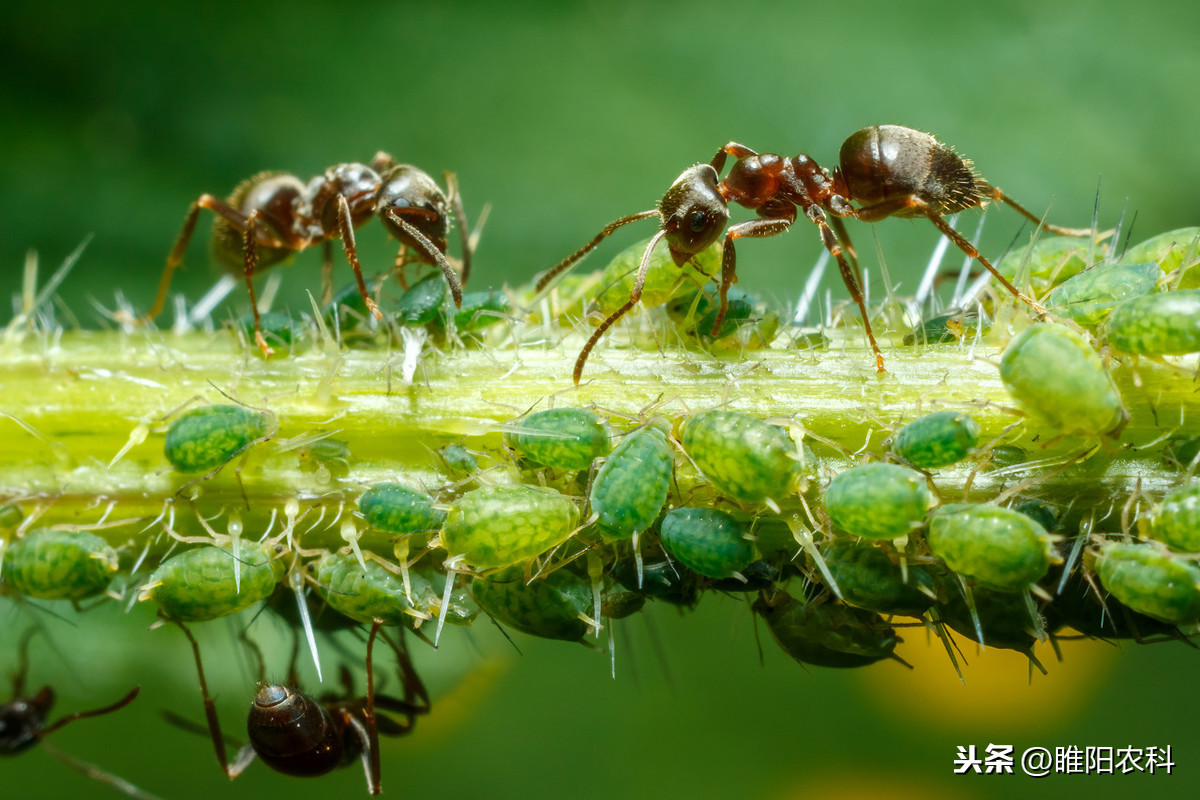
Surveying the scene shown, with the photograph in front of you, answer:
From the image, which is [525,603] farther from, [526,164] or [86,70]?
[86,70]

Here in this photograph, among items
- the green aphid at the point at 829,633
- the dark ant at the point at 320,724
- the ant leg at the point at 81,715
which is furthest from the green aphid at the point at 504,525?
the ant leg at the point at 81,715

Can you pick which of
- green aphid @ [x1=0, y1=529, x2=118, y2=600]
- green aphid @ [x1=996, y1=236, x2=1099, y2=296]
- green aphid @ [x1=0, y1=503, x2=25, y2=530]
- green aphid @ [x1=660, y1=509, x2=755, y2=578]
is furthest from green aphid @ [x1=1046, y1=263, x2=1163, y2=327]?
green aphid @ [x1=0, y1=503, x2=25, y2=530]

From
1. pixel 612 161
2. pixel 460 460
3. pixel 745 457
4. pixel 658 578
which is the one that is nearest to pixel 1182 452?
pixel 745 457

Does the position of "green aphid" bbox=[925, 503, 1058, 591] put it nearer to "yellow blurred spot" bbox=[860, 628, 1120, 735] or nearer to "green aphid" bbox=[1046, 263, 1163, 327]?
"green aphid" bbox=[1046, 263, 1163, 327]

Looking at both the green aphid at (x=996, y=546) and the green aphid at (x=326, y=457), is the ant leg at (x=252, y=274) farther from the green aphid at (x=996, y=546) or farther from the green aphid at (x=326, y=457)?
the green aphid at (x=996, y=546)

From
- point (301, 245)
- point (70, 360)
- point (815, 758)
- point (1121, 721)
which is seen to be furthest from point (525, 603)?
point (1121, 721)
